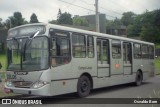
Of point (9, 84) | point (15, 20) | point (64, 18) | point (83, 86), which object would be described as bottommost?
point (83, 86)

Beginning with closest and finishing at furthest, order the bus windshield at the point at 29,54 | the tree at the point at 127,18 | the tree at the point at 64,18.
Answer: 1. the bus windshield at the point at 29,54
2. the tree at the point at 64,18
3. the tree at the point at 127,18

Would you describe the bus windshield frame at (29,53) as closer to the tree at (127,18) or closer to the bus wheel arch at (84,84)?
the bus wheel arch at (84,84)

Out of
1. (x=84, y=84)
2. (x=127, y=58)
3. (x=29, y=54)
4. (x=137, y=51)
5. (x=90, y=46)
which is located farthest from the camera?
(x=137, y=51)

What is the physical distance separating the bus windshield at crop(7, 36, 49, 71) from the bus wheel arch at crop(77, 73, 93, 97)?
2.38 metres

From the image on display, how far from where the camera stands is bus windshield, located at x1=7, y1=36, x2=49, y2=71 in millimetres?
12828

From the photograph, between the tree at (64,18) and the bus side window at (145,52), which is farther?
the tree at (64,18)

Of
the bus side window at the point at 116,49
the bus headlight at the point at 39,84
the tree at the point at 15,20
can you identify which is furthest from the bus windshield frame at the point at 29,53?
the tree at the point at 15,20

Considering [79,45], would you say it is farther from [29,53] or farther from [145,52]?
[145,52]

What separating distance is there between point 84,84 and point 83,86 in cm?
12

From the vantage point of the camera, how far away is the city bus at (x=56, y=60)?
12.8 meters

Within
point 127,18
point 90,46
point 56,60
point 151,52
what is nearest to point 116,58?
point 90,46

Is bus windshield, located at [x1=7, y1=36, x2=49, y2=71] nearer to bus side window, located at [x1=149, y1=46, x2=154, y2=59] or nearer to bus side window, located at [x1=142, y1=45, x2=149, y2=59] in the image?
bus side window, located at [x1=142, y1=45, x2=149, y2=59]

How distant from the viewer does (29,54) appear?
13.1 metres

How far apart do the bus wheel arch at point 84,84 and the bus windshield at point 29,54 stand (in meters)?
2.38
